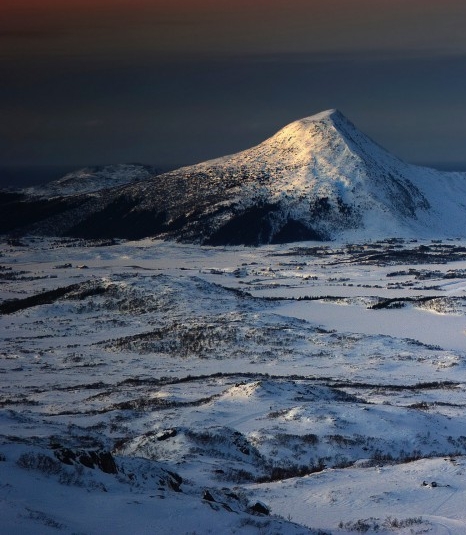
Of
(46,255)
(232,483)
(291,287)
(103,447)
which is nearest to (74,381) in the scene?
(103,447)

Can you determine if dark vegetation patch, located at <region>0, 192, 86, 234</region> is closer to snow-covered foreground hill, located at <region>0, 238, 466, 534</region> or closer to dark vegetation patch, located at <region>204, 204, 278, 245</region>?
dark vegetation patch, located at <region>204, 204, 278, 245</region>

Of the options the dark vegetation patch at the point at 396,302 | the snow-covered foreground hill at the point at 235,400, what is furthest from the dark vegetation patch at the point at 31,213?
the dark vegetation patch at the point at 396,302

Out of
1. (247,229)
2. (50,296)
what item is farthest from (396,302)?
(247,229)

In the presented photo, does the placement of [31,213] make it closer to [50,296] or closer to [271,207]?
[271,207]

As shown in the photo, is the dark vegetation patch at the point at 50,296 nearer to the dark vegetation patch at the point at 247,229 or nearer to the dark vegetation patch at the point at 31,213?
the dark vegetation patch at the point at 247,229

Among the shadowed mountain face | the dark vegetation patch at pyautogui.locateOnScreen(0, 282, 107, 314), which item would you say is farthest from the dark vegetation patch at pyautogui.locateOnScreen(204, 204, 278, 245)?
the dark vegetation patch at pyautogui.locateOnScreen(0, 282, 107, 314)
